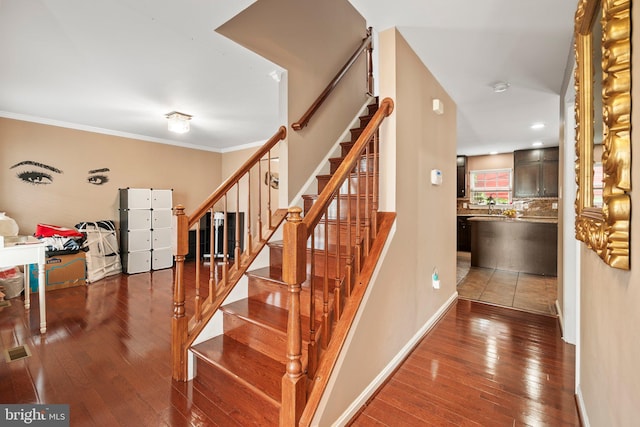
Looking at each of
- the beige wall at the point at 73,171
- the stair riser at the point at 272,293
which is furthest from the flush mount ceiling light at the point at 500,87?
the beige wall at the point at 73,171

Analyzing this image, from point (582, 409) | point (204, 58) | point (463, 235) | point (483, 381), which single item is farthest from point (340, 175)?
point (463, 235)

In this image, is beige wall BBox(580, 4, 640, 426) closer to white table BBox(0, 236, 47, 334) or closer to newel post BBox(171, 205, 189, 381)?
newel post BBox(171, 205, 189, 381)

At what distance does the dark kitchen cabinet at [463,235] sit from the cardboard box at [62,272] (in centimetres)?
779

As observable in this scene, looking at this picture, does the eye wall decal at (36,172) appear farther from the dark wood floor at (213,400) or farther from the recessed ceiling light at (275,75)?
the recessed ceiling light at (275,75)

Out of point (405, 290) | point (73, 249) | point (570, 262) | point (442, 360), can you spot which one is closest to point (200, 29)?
point (405, 290)

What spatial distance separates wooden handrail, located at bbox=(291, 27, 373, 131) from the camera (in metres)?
2.74

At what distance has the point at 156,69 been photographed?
2.86m

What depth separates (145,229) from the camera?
17.0 feet

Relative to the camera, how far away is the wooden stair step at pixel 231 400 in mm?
1615

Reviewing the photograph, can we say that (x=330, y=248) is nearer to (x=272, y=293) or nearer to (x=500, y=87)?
(x=272, y=293)

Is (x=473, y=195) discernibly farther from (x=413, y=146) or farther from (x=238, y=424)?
(x=238, y=424)

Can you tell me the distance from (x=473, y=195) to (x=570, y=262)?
5.29 meters

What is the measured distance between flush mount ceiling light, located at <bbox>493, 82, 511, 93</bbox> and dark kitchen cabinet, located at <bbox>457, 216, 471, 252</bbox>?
4.79 meters

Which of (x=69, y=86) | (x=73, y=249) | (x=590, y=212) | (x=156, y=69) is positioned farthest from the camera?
(x=73, y=249)
